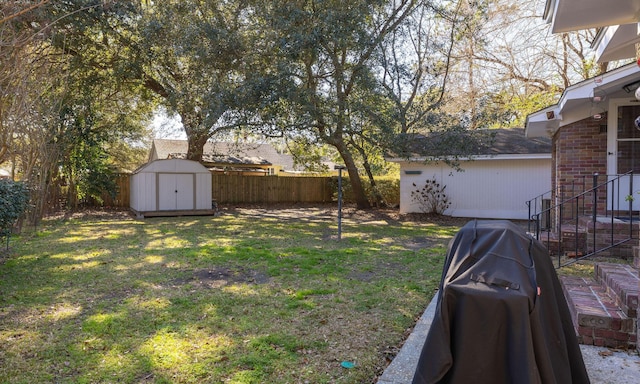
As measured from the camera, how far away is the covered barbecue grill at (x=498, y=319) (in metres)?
1.76

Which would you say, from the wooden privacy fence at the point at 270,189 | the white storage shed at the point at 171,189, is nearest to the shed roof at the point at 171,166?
the white storage shed at the point at 171,189

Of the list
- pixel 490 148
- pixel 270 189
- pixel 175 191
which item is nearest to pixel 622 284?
pixel 490 148

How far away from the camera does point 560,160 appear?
8.01 m

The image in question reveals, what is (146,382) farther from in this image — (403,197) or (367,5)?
(403,197)

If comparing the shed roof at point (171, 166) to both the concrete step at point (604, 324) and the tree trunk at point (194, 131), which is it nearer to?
the tree trunk at point (194, 131)

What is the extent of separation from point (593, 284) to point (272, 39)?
8.78 metres

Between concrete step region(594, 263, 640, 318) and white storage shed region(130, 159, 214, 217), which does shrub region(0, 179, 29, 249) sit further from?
white storage shed region(130, 159, 214, 217)

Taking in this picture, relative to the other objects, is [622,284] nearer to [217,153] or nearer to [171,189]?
[171,189]

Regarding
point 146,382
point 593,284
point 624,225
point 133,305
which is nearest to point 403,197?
point 624,225

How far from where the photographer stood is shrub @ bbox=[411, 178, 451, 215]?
14985mm

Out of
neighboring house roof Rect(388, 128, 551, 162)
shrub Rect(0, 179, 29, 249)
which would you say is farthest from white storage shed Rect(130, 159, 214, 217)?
shrub Rect(0, 179, 29, 249)

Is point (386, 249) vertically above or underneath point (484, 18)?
underneath

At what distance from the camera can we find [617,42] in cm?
512

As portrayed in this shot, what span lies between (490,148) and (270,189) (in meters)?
11.1
